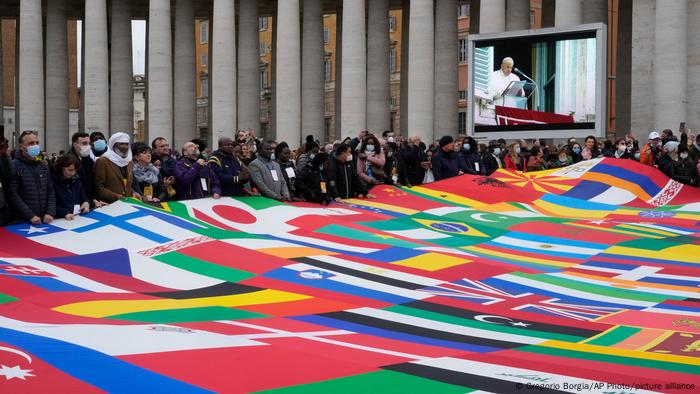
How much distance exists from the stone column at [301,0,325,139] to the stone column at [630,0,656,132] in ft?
74.4

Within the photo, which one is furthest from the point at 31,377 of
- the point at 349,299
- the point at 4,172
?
the point at 4,172

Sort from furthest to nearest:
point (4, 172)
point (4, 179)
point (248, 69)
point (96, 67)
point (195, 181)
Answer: point (248, 69) → point (96, 67) → point (195, 181) → point (4, 179) → point (4, 172)

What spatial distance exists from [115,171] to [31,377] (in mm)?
10822

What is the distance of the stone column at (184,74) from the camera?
72812 mm

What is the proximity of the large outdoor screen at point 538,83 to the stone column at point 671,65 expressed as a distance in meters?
14.7

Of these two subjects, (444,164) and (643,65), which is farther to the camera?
(643,65)

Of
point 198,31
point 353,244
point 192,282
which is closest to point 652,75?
point 353,244

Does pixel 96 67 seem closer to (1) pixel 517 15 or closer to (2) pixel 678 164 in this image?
(1) pixel 517 15

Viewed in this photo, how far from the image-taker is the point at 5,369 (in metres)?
9.70

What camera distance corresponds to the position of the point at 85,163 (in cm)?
2002

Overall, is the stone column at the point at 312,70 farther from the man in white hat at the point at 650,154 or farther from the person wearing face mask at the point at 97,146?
the person wearing face mask at the point at 97,146

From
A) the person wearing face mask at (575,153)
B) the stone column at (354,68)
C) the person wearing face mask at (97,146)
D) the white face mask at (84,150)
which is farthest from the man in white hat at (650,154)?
the stone column at (354,68)

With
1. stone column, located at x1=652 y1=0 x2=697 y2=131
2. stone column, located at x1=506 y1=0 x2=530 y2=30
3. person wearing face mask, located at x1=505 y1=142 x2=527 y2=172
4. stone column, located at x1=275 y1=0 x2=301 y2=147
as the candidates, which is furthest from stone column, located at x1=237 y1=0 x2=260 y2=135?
person wearing face mask, located at x1=505 y1=142 x2=527 y2=172

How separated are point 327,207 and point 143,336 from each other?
12607 mm
